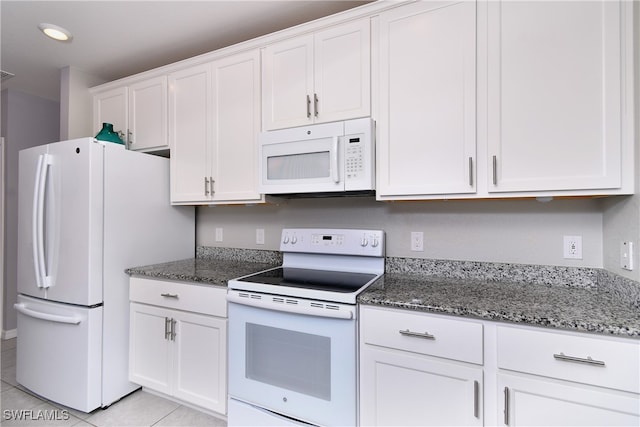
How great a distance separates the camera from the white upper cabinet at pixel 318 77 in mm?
1709

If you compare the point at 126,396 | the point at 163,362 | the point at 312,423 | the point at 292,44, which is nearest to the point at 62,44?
the point at 292,44

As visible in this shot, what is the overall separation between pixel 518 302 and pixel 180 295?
1.79 m

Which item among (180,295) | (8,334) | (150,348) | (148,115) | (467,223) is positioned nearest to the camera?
(467,223)

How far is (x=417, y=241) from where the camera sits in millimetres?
1910

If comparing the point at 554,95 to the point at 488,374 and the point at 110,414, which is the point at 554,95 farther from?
the point at 110,414

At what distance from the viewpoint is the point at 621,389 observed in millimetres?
1037

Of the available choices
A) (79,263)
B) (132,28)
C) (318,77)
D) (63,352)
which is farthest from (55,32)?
(63,352)

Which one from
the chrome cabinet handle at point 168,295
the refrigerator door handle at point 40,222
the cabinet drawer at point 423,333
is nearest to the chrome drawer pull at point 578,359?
the cabinet drawer at point 423,333

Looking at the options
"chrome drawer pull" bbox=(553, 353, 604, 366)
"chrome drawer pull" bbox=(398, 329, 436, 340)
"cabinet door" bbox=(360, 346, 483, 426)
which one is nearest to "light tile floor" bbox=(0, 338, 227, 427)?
"cabinet door" bbox=(360, 346, 483, 426)

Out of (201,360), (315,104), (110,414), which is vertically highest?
(315,104)

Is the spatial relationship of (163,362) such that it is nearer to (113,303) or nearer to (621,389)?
(113,303)

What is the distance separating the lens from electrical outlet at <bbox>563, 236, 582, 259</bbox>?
1.56 meters

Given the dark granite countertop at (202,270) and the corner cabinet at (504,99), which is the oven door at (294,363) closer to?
the dark granite countertop at (202,270)

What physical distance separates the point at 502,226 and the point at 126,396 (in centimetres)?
260
